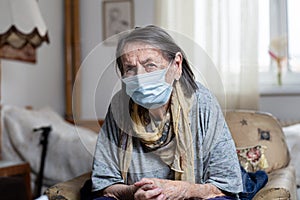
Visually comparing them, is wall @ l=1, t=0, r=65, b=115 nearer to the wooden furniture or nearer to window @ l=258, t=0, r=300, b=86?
the wooden furniture

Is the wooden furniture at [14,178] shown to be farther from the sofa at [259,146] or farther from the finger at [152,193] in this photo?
the finger at [152,193]

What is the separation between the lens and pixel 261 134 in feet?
6.35

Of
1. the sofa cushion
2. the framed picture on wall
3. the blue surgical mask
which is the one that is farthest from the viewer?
the framed picture on wall

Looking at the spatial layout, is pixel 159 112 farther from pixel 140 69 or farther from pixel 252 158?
pixel 252 158

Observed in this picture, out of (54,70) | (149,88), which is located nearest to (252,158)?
(149,88)

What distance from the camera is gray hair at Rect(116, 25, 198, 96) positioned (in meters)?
1.33

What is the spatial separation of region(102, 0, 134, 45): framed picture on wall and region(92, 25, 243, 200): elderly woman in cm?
211

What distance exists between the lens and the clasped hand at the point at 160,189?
1319 mm

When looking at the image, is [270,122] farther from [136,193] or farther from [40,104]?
[40,104]

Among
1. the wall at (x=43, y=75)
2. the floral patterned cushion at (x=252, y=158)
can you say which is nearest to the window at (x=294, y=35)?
the floral patterned cushion at (x=252, y=158)

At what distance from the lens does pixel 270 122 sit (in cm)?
201

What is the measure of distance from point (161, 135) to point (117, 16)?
2.26 m

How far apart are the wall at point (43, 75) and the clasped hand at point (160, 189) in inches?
70.9

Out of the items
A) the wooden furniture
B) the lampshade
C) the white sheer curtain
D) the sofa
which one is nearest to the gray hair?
the sofa
